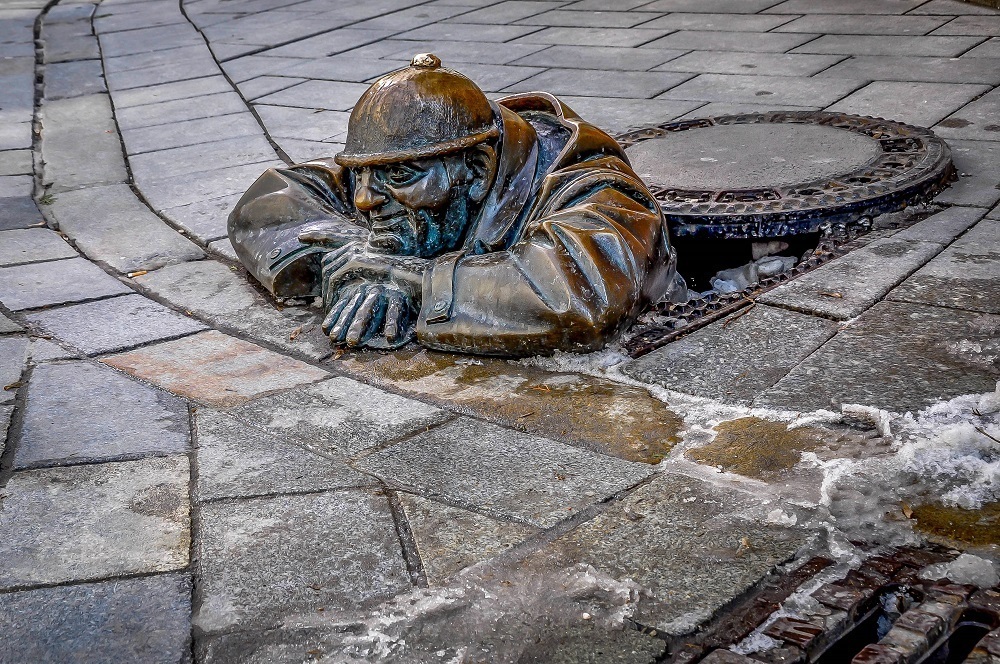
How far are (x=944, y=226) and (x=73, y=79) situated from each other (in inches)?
224

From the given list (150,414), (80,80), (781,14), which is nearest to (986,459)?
(150,414)

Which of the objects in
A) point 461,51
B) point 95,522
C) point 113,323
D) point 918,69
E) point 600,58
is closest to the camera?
point 95,522

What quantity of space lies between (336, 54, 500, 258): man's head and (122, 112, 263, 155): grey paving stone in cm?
280

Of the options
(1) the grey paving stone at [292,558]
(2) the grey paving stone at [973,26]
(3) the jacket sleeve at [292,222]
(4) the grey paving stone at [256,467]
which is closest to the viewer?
(1) the grey paving stone at [292,558]

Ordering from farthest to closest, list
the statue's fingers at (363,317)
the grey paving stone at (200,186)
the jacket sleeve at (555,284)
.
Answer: the grey paving stone at (200,186), the statue's fingers at (363,317), the jacket sleeve at (555,284)

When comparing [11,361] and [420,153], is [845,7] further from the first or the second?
[11,361]

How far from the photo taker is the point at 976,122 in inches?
187

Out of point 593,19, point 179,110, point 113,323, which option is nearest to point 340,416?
point 113,323

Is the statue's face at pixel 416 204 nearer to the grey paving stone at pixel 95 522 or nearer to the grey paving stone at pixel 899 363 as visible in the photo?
the grey paving stone at pixel 95 522

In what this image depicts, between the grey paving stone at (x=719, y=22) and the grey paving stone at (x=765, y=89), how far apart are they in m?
1.34

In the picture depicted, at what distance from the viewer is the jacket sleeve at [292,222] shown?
3.49m

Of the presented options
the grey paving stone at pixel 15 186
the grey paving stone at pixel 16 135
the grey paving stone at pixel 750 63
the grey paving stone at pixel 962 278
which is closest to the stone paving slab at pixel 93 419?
the grey paving stone at pixel 962 278

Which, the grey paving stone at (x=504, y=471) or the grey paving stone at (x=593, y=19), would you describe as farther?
the grey paving stone at (x=593, y=19)

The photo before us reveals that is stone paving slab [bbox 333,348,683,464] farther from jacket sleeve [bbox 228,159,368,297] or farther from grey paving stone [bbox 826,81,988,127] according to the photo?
grey paving stone [bbox 826,81,988,127]
